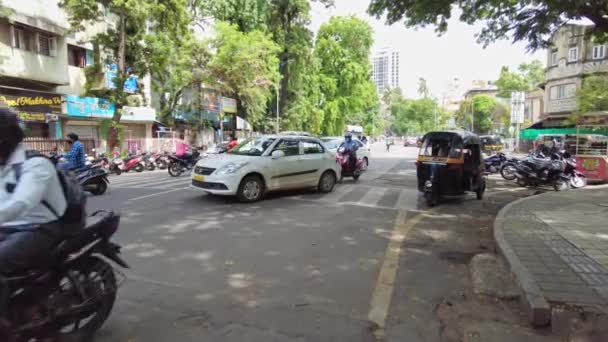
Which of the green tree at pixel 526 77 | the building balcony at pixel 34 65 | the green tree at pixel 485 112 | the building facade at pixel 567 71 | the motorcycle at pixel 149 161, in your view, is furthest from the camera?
the green tree at pixel 485 112

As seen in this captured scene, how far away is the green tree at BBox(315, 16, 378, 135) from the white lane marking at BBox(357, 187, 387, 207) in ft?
108

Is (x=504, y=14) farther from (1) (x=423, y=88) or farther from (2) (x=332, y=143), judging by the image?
(1) (x=423, y=88)

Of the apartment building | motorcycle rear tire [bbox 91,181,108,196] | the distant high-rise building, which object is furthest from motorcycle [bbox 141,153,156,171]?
the distant high-rise building

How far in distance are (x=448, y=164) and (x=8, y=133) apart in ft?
Answer: 28.3

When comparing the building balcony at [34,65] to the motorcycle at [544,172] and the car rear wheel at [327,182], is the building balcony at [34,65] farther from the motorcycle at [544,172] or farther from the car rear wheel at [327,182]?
the motorcycle at [544,172]

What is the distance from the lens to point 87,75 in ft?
64.6

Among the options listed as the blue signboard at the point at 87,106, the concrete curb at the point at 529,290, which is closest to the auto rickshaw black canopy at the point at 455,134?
the concrete curb at the point at 529,290

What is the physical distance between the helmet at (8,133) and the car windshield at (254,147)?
7033mm

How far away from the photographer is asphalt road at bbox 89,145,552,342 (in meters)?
3.54

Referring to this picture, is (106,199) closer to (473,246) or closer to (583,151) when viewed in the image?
(473,246)

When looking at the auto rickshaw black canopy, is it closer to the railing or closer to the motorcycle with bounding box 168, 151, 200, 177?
the motorcycle with bounding box 168, 151, 200, 177

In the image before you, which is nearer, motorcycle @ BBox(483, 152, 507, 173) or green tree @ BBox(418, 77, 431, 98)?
motorcycle @ BBox(483, 152, 507, 173)

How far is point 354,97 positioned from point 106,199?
39683mm

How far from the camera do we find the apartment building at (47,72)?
17.3 m
